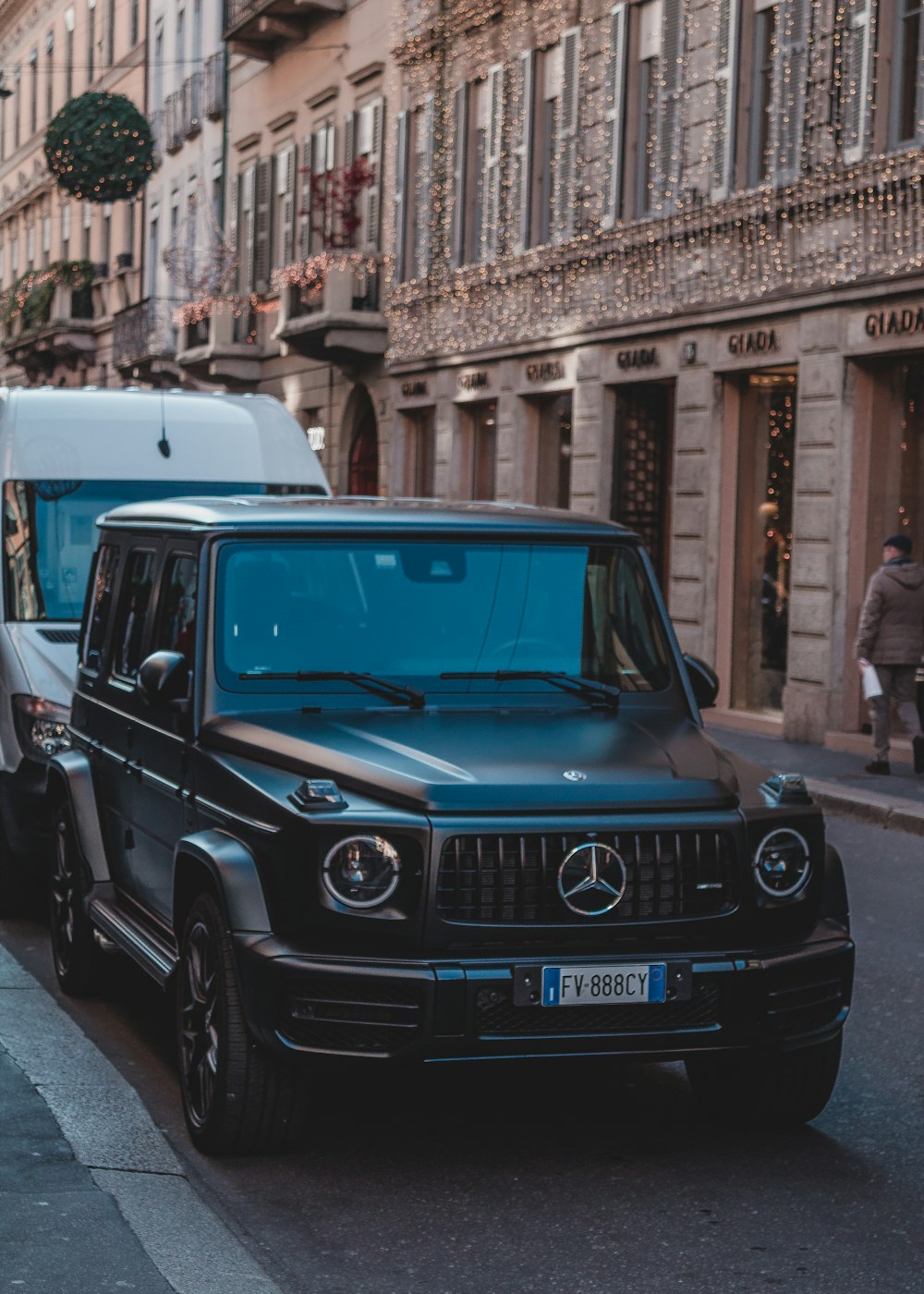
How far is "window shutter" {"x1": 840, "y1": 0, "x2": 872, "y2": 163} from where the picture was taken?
18.6 metres

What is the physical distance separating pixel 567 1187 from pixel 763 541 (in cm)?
1587

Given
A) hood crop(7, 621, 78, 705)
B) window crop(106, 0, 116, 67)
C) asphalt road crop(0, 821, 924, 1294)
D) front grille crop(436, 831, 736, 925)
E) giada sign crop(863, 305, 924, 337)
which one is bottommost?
Answer: asphalt road crop(0, 821, 924, 1294)

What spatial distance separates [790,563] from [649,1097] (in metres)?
14.0

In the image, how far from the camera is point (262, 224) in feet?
120

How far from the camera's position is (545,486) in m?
25.9

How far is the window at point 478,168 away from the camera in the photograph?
27.1 m

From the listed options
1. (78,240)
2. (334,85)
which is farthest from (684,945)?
(78,240)

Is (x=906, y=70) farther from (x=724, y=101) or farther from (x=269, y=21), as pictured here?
(x=269, y=21)

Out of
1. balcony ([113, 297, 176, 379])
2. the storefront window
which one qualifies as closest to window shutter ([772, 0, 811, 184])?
the storefront window

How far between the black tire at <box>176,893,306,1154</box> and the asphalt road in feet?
0.27

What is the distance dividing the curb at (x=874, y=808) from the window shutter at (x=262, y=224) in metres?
23.2

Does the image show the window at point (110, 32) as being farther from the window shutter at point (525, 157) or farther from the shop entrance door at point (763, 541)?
the shop entrance door at point (763, 541)

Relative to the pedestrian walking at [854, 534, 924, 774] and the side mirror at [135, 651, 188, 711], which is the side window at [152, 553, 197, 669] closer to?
the side mirror at [135, 651, 188, 711]

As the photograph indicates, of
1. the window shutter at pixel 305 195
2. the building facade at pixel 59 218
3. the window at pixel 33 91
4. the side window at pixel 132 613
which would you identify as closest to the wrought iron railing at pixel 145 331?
the building facade at pixel 59 218
